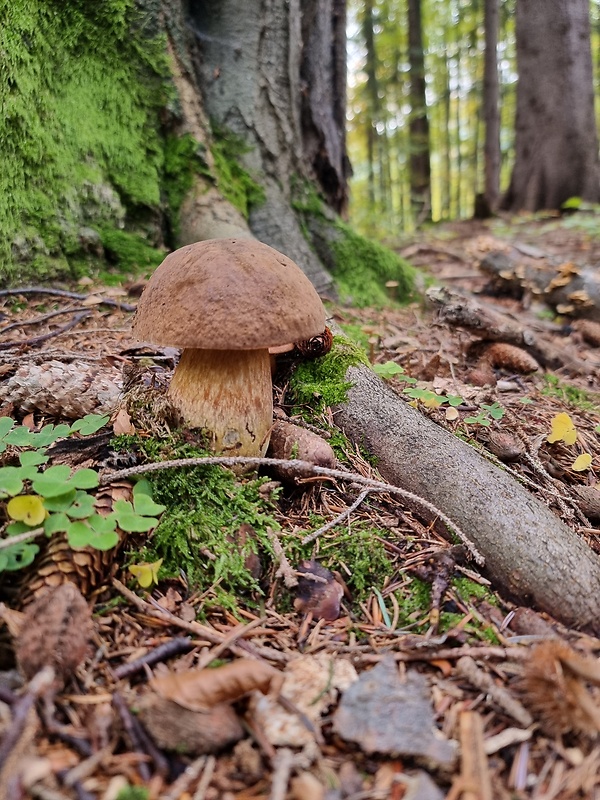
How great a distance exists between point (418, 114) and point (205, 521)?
14633 mm

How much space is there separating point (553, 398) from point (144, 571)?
8.00 feet

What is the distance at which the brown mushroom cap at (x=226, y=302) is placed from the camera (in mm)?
1635

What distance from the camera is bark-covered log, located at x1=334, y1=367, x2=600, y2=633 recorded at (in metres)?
1.61

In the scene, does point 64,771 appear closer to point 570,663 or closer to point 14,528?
point 14,528

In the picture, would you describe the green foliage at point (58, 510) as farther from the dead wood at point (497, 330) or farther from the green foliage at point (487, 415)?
the dead wood at point (497, 330)

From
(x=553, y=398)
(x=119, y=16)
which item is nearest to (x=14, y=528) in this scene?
(x=553, y=398)

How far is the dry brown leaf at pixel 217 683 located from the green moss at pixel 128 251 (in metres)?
2.92

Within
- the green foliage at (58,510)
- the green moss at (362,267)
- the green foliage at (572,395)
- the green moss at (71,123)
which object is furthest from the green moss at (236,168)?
the green foliage at (58,510)

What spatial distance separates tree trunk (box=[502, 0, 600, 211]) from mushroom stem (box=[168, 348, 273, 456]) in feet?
A: 34.4

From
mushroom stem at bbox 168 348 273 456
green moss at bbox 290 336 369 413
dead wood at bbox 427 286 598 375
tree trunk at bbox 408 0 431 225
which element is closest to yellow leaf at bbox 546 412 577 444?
green moss at bbox 290 336 369 413

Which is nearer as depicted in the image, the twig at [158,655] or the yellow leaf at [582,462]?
the twig at [158,655]

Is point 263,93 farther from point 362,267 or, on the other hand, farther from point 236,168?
point 362,267

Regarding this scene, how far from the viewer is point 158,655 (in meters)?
1.32

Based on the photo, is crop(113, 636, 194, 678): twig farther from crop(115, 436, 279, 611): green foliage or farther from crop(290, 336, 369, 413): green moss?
crop(290, 336, 369, 413): green moss
